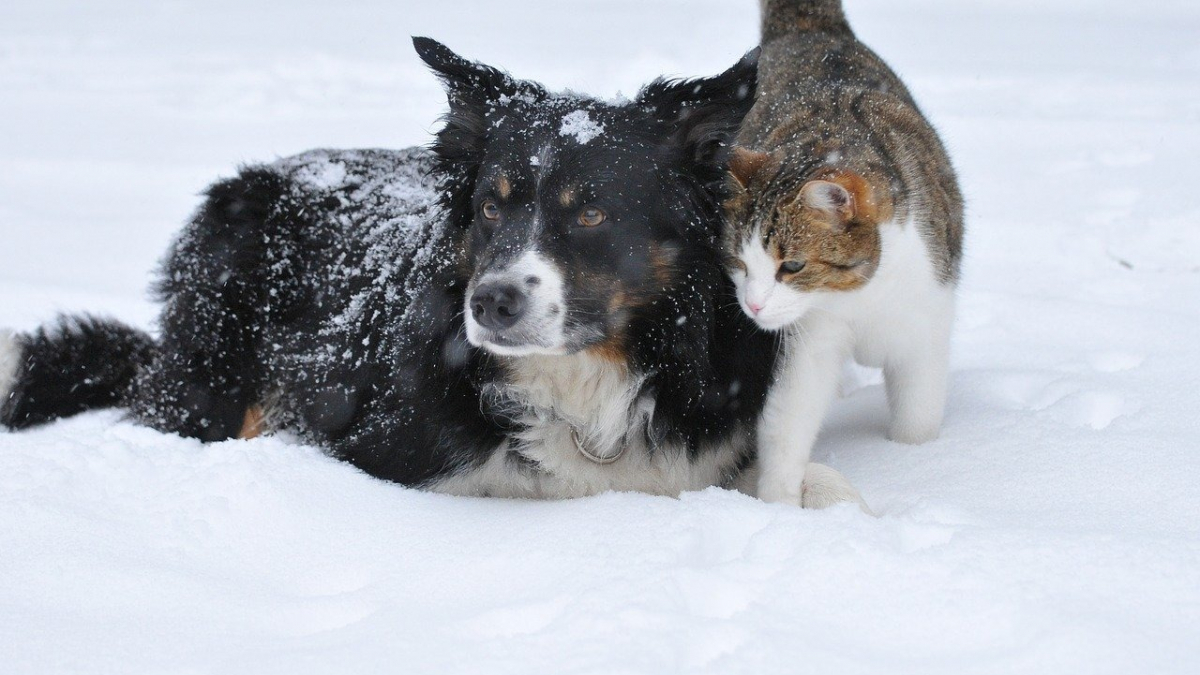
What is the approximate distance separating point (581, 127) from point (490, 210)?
387 millimetres

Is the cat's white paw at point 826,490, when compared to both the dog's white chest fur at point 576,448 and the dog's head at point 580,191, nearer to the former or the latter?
the dog's white chest fur at point 576,448

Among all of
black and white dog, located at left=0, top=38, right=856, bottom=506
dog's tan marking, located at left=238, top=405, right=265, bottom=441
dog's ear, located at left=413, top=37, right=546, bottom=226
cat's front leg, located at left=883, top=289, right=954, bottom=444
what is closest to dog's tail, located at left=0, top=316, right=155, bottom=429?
dog's tan marking, located at left=238, top=405, right=265, bottom=441

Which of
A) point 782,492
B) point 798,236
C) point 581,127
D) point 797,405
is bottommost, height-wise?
point 782,492

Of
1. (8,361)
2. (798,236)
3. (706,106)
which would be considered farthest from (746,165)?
(8,361)

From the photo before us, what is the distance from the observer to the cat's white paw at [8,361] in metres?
4.21

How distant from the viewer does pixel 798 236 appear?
3043 mm

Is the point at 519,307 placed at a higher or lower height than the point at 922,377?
higher

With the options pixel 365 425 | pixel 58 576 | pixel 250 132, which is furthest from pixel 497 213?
pixel 250 132

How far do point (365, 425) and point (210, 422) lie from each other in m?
0.89

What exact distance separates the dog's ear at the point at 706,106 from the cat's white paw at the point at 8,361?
2860 mm

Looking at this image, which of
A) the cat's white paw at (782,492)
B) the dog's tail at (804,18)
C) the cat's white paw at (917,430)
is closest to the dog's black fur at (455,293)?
the cat's white paw at (782,492)

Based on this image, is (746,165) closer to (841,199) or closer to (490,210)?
(841,199)

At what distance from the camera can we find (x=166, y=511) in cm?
286

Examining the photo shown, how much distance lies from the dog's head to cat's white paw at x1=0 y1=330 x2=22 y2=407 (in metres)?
2.15
